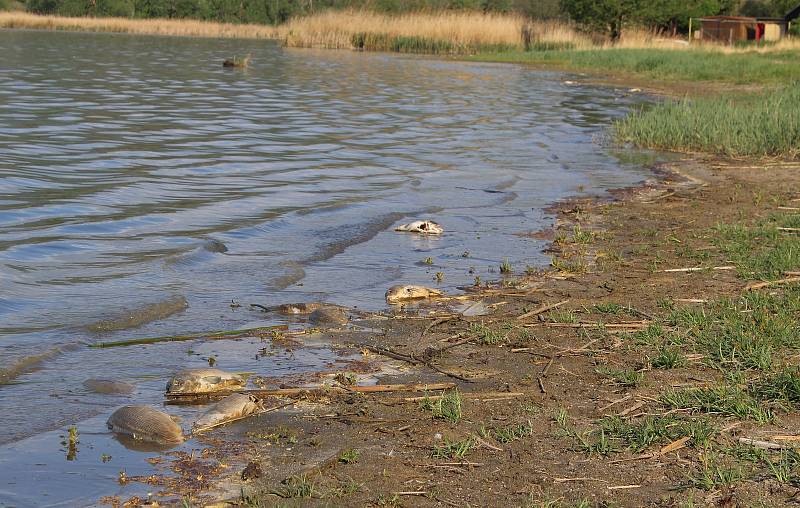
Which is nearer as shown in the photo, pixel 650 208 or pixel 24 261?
pixel 24 261

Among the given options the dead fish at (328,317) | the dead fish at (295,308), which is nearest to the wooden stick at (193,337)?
the dead fish at (328,317)

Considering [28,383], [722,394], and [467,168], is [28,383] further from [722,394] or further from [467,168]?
[467,168]

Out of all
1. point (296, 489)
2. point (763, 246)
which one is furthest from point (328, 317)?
point (763, 246)

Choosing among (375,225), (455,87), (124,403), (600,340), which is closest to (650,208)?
(375,225)

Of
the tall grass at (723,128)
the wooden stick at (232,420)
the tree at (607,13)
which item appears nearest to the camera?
the wooden stick at (232,420)

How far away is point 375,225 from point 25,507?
692 cm

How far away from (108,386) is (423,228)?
16.5 ft

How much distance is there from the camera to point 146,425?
4637 millimetres

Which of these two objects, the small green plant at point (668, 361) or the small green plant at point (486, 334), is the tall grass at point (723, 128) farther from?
the small green plant at point (668, 361)

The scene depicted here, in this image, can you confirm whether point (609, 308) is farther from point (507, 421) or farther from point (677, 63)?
point (677, 63)

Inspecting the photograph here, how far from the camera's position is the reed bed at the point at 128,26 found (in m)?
64.5

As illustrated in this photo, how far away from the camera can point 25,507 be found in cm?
396

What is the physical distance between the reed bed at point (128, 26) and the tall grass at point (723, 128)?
5128 cm

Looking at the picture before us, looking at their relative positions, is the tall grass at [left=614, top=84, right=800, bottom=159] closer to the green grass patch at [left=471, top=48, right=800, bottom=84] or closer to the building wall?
the green grass patch at [left=471, top=48, right=800, bottom=84]
